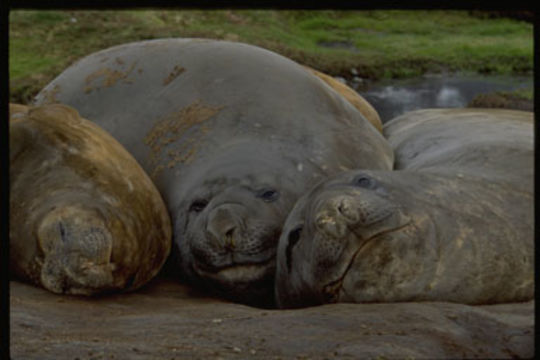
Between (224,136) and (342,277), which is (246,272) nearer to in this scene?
(342,277)

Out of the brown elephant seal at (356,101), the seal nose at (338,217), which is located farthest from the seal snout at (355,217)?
the brown elephant seal at (356,101)

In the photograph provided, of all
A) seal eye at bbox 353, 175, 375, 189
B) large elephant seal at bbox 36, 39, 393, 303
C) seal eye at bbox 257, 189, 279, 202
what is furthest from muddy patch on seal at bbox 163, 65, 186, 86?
seal eye at bbox 353, 175, 375, 189

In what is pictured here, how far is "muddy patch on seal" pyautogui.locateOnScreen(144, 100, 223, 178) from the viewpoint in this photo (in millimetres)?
4461

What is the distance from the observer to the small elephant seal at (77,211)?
10.7ft

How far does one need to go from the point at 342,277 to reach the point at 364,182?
1.37ft

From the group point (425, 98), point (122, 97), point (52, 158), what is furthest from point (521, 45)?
point (52, 158)

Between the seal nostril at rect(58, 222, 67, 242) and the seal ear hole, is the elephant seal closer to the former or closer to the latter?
the seal nostril at rect(58, 222, 67, 242)

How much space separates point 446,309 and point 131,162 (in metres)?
1.87

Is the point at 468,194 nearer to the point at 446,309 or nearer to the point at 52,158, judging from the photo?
the point at 446,309

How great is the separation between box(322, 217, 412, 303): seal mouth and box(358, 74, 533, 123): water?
693cm

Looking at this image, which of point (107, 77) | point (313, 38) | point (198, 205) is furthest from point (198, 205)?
point (313, 38)

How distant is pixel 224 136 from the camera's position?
14.6ft

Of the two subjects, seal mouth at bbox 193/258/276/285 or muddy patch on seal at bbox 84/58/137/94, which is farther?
muddy patch on seal at bbox 84/58/137/94
